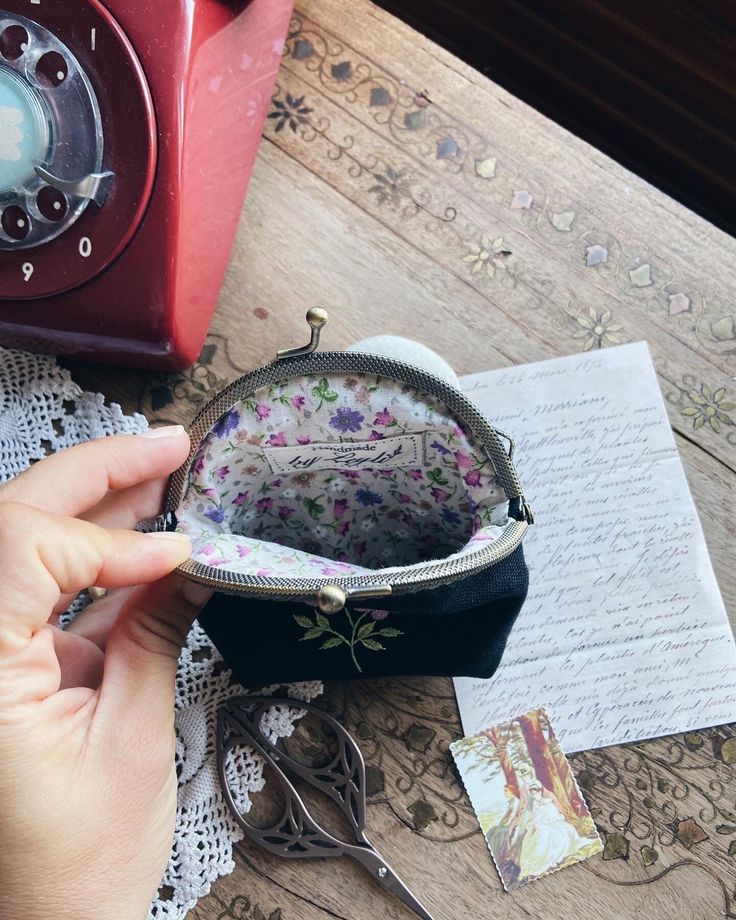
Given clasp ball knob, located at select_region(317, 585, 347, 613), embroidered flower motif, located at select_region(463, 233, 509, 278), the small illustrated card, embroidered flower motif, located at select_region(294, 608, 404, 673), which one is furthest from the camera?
embroidered flower motif, located at select_region(463, 233, 509, 278)

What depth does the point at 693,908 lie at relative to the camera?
71 centimetres

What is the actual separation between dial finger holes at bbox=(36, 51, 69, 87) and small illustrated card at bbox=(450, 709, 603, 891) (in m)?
0.63

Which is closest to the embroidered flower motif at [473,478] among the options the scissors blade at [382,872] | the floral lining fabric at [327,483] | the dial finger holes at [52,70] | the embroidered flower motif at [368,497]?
the floral lining fabric at [327,483]

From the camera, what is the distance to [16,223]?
2.29 feet

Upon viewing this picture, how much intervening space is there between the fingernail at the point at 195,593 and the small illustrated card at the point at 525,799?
0.87 ft

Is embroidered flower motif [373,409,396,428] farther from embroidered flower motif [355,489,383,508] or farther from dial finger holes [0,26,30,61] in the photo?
dial finger holes [0,26,30,61]

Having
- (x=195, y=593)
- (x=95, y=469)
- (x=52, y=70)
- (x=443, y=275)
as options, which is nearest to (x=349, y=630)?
(x=195, y=593)

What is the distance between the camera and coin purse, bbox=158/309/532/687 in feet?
1.96

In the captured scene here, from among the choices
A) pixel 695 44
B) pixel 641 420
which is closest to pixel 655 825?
pixel 641 420

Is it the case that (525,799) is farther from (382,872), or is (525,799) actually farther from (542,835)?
(382,872)

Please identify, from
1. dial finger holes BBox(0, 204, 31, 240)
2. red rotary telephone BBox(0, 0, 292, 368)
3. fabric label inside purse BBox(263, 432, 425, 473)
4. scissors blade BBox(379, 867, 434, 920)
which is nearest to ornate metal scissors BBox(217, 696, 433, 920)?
scissors blade BBox(379, 867, 434, 920)

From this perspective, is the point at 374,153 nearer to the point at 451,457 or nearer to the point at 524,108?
the point at 524,108

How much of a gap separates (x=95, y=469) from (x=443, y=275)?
14.9 inches

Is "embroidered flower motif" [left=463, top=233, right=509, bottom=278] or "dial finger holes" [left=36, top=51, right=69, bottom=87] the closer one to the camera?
"dial finger holes" [left=36, top=51, right=69, bottom=87]
